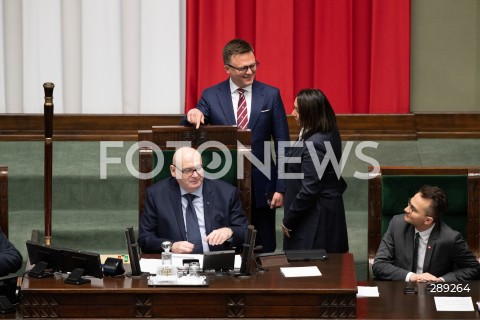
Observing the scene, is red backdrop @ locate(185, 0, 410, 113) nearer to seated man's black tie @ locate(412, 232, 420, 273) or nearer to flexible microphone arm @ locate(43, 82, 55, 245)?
flexible microphone arm @ locate(43, 82, 55, 245)

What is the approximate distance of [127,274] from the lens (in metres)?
3.63

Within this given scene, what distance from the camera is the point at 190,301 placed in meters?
3.42

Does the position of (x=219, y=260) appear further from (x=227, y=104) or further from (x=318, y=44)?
(x=318, y=44)

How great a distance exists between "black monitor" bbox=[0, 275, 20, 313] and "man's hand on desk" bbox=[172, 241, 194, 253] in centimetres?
68

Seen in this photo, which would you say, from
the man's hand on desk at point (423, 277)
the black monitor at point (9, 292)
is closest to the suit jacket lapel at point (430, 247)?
the man's hand on desk at point (423, 277)

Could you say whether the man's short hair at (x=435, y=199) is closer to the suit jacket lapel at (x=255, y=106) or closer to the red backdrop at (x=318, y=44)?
the suit jacket lapel at (x=255, y=106)

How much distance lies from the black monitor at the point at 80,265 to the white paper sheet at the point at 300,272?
2.31ft

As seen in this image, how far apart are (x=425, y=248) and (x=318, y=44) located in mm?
2696

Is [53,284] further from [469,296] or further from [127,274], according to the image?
[469,296]

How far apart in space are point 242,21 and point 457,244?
2.97m

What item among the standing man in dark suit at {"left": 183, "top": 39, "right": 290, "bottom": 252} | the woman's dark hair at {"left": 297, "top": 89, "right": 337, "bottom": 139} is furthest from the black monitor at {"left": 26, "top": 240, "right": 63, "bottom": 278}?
the woman's dark hair at {"left": 297, "top": 89, "right": 337, "bottom": 139}

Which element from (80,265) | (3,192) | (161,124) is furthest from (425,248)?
(161,124)

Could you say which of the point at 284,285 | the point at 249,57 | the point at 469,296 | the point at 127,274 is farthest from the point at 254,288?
the point at 249,57

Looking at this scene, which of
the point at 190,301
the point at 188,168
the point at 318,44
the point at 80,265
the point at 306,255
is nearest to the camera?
the point at 190,301
